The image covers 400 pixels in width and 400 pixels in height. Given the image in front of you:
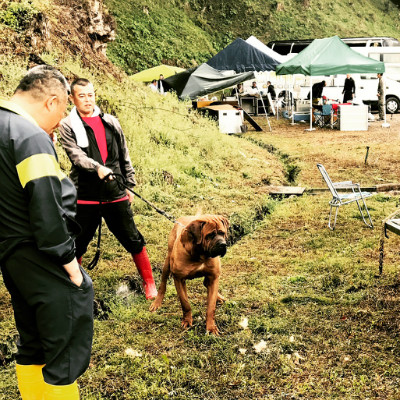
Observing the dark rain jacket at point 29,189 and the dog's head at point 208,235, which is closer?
the dark rain jacket at point 29,189

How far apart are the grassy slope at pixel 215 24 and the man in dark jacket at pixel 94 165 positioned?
84.2 feet

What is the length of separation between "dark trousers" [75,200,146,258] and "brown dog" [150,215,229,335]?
48 centimetres

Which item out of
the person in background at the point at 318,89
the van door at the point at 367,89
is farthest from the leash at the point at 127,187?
the van door at the point at 367,89

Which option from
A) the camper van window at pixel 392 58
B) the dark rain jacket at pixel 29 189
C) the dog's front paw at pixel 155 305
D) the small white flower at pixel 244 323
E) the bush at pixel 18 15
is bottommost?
the dog's front paw at pixel 155 305

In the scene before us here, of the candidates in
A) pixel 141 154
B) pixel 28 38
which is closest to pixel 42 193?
pixel 141 154

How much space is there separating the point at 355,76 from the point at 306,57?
5.96m

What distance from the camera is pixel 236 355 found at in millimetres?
4000

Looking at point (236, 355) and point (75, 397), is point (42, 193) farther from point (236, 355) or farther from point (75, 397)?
point (236, 355)

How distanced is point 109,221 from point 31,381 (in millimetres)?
2100

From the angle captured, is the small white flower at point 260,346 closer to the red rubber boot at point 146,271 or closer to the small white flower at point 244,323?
the small white flower at point 244,323

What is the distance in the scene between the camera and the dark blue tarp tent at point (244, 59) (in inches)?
858

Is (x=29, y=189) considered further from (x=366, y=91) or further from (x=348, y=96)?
(x=366, y=91)

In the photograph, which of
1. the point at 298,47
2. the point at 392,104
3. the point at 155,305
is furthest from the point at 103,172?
the point at 298,47

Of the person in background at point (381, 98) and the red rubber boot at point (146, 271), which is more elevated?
the red rubber boot at point (146, 271)
